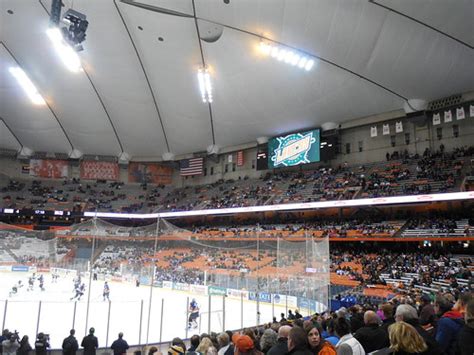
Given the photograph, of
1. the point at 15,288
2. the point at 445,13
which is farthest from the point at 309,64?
the point at 15,288

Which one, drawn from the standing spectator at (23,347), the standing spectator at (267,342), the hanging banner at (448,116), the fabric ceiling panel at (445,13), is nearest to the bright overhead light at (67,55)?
the fabric ceiling panel at (445,13)

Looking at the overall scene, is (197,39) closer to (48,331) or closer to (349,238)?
(349,238)

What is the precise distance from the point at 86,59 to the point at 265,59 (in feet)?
63.1

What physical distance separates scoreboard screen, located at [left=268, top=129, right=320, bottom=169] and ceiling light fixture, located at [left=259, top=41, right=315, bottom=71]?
11.1 metres

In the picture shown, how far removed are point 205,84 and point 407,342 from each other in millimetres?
36980

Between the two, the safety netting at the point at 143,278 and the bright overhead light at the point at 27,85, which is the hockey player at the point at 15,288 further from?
the bright overhead light at the point at 27,85

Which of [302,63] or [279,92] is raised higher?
[302,63]

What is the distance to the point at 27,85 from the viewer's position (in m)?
43.5

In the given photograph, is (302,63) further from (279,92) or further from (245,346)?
(245,346)

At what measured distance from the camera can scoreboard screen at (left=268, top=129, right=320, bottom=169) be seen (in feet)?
137

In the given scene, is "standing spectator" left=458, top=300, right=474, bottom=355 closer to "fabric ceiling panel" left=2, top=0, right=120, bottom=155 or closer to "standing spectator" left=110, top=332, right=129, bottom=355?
"standing spectator" left=110, top=332, right=129, bottom=355

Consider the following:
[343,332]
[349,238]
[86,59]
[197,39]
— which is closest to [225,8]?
[197,39]

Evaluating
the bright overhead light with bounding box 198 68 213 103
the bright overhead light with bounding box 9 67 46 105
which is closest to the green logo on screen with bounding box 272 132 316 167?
the bright overhead light with bounding box 198 68 213 103

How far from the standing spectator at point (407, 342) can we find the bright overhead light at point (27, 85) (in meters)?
47.8
